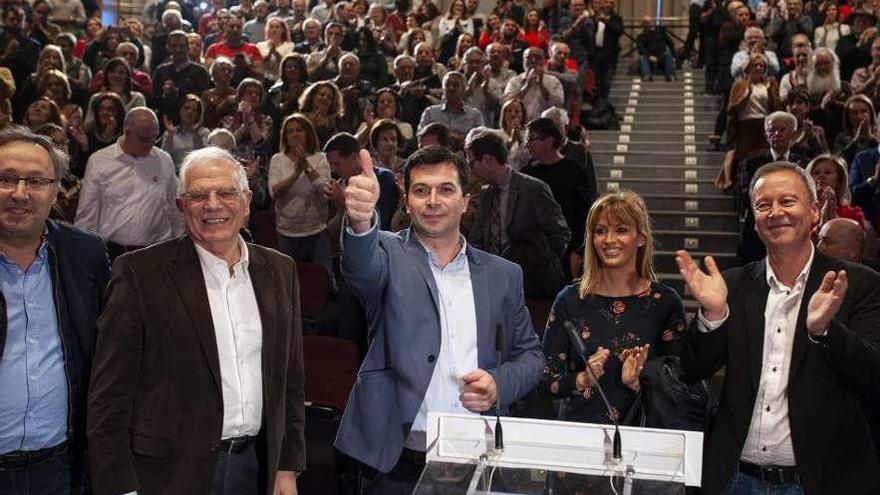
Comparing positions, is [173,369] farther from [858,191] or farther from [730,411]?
[858,191]

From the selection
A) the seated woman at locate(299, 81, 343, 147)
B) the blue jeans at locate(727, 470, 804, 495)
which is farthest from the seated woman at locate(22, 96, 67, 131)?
the blue jeans at locate(727, 470, 804, 495)

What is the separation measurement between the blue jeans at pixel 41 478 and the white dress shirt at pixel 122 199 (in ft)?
12.0

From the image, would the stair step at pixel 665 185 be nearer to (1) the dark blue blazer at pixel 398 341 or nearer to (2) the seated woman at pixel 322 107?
(2) the seated woman at pixel 322 107

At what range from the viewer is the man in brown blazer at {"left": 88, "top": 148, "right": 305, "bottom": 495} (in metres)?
2.62

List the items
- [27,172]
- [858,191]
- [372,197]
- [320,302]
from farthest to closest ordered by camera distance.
A: 1. [858,191]
2. [320,302]
3. [27,172]
4. [372,197]

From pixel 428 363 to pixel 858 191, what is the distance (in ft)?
16.4

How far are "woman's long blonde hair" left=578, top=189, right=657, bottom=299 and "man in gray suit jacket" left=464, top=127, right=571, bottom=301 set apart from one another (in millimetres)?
2078

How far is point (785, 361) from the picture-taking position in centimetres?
284

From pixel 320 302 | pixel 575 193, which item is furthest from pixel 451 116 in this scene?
pixel 320 302

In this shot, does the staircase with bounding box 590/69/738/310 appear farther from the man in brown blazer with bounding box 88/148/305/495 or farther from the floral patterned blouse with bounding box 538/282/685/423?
the man in brown blazer with bounding box 88/148/305/495

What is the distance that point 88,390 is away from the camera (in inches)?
106

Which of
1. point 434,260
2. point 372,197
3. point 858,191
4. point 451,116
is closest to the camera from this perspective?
point 372,197

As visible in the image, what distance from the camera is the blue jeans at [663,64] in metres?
14.7

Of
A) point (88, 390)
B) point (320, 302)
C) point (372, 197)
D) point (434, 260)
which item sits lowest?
point (320, 302)
